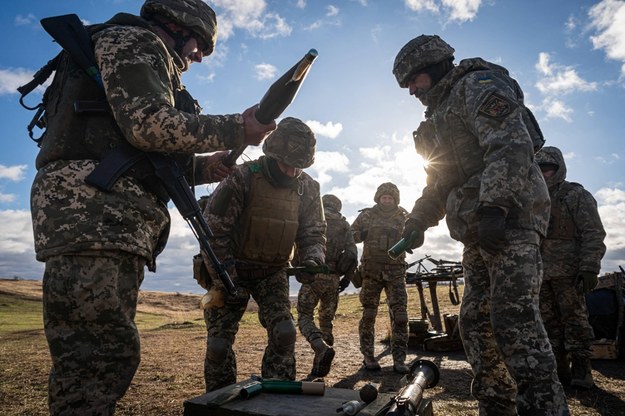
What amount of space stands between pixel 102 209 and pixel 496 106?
259 centimetres

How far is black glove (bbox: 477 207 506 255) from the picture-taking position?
8.34 feet

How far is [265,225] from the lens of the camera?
4102 mm

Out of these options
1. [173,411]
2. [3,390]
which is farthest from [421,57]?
[3,390]

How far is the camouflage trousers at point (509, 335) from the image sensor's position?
7.61ft

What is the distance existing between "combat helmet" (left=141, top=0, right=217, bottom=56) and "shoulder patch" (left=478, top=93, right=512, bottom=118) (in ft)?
6.61

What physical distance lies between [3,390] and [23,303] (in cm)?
3206

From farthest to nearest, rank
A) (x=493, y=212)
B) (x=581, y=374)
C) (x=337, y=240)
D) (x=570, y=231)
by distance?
(x=337, y=240)
(x=570, y=231)
(x=581, y=374)
(x=493, y=212)

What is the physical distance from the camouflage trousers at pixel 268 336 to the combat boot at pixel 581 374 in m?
3.65

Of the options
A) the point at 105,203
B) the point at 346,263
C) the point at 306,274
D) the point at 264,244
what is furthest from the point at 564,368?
the point at 105,203

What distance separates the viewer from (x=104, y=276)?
6.32 feet

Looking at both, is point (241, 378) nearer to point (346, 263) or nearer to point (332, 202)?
point (346, 263)

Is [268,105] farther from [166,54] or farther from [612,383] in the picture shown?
[612,383]

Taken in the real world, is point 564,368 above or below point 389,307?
below

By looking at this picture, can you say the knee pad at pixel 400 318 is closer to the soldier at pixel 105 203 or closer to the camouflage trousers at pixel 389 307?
the camouflage trousers at pixel 389 307
